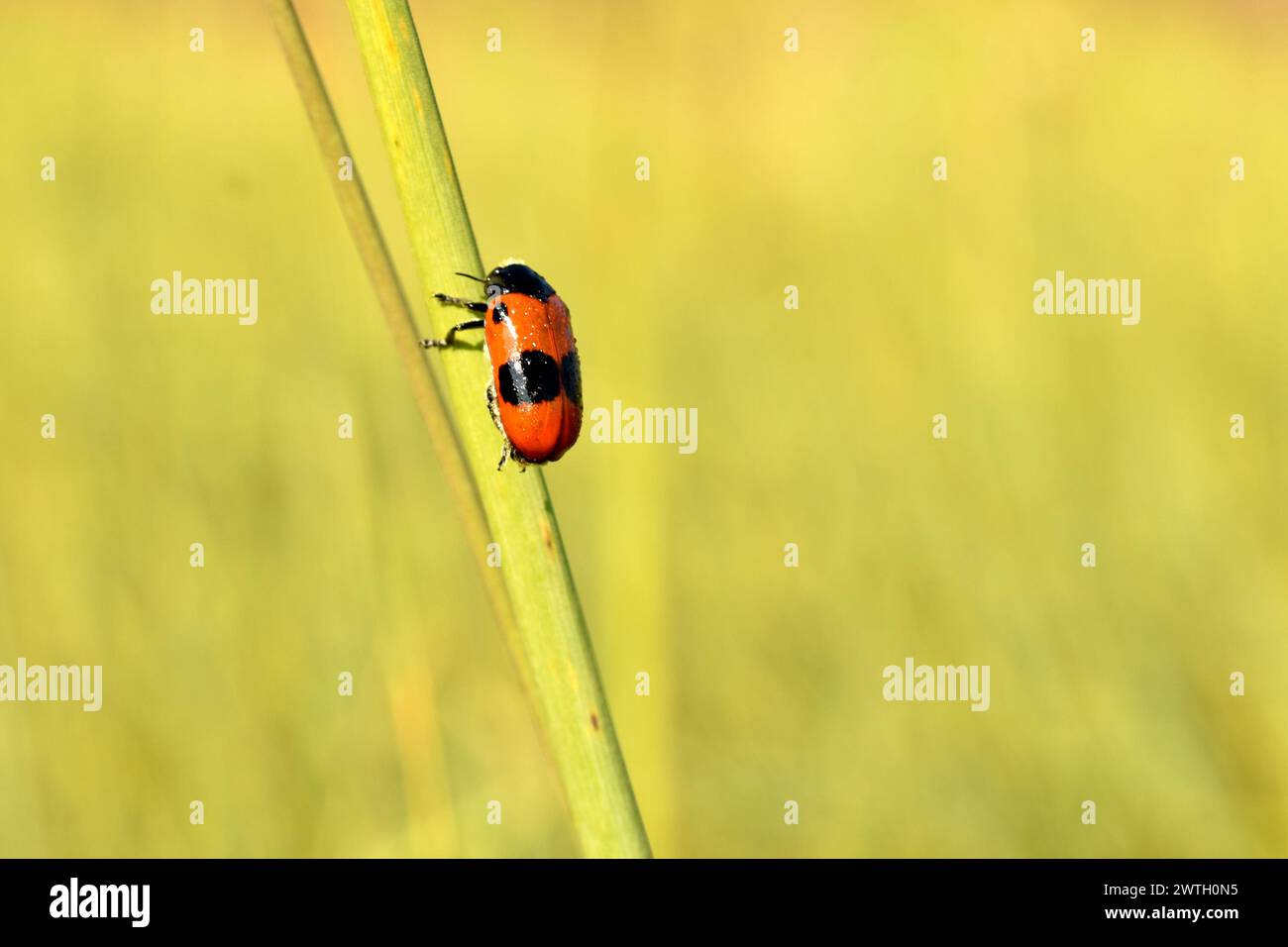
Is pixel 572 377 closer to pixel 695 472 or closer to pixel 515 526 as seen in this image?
pixel 515 526

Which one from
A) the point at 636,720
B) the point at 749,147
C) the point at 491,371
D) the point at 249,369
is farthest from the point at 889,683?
the point at 749,147

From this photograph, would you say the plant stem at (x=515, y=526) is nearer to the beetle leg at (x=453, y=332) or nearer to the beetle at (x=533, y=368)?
the beetle leg at (x=453, y=332)

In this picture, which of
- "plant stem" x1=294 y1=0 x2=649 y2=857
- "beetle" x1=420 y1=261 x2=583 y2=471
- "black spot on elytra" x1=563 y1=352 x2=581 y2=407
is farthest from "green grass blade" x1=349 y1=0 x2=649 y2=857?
"black spot on elytra" x1=563 y1=352 x2=581 y2=407

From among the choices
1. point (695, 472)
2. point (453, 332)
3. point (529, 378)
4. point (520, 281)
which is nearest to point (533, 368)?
Answer: point (529, 378)

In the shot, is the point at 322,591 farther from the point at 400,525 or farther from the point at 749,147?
the point at 749,147

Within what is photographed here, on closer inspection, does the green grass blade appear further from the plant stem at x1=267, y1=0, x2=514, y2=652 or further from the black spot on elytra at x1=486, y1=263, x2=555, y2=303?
the black spot on elytra at x1=486, y1=263, x2=555, y2=303

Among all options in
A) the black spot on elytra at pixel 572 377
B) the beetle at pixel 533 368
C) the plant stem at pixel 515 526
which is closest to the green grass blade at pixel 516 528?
the plant stem at pixel 515 526

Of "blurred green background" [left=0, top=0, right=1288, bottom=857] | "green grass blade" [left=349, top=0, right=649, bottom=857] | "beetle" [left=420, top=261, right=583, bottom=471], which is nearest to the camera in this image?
"green grass blade" [left=349, top=0, right=649, bottom=857]
